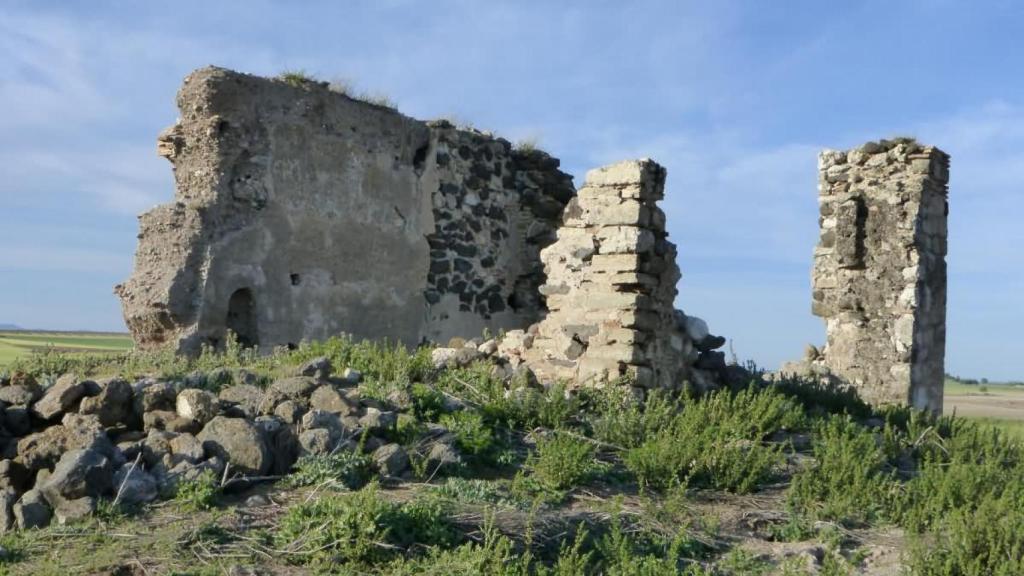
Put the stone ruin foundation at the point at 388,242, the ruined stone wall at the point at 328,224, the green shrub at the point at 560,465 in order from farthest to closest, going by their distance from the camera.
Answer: the ruined stone wall at the point at 328,224 → the stone ruin foundation at the point at 388,242 → the green shrub at the point at 560,465

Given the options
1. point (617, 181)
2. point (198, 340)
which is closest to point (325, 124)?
point (198, 340)

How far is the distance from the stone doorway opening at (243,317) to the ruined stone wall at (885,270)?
5.89 m

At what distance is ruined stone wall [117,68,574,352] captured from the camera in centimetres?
987

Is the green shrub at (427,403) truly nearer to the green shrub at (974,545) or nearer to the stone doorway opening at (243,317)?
the green shrub at (974,545)

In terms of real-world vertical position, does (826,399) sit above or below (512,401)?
above

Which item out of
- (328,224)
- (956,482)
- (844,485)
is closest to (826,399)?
(956,482)

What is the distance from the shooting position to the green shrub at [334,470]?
18.4 feet

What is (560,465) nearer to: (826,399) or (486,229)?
(826,399)

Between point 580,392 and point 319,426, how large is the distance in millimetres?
2365

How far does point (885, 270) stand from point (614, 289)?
4.31 metres

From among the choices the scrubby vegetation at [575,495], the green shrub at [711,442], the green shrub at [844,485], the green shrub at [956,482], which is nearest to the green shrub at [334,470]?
the scrubby vegetation at [575,495]

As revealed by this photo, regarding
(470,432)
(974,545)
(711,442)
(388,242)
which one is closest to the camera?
(974,545)

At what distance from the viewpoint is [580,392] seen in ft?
25.8

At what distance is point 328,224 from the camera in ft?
35.8
